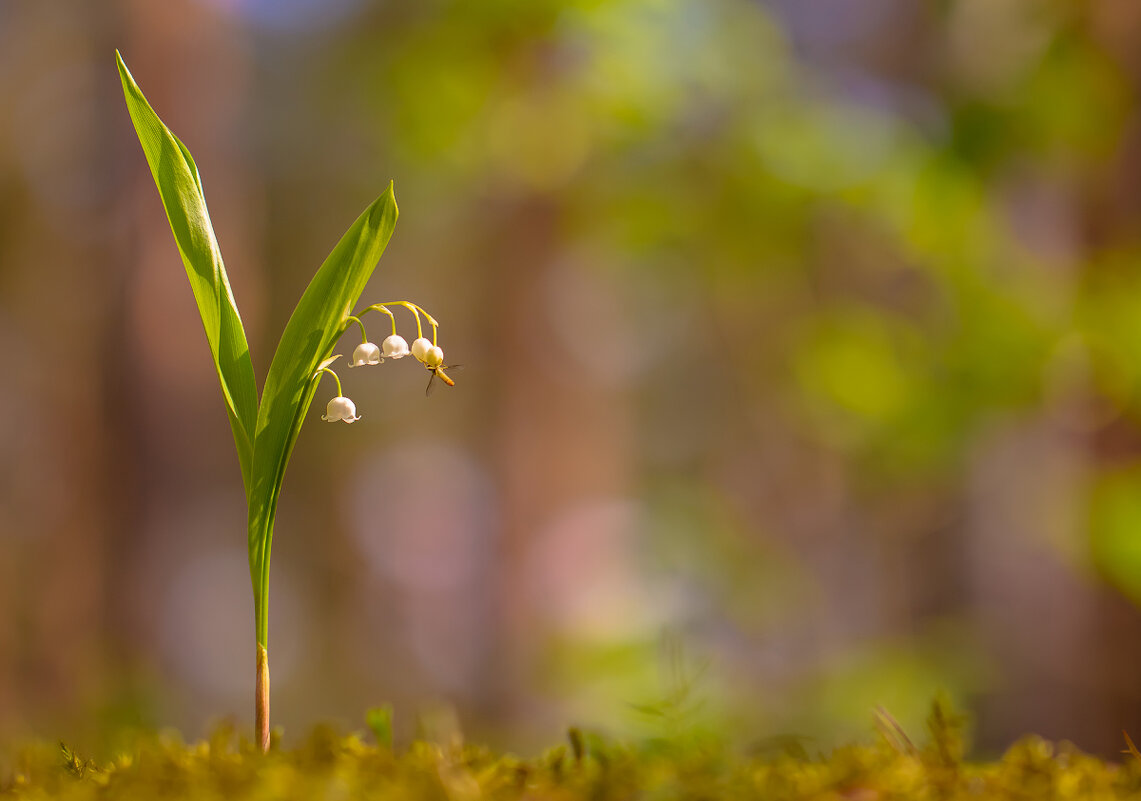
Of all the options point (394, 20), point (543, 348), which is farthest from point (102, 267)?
point (543, 348)

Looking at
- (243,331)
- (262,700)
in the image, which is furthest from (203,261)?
(262,700)

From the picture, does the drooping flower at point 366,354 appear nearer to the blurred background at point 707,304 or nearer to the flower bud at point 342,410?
the flower bud at point 342,410

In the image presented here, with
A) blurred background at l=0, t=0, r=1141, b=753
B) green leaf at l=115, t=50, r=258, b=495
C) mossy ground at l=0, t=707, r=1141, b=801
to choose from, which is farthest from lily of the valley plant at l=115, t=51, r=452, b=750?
blurred background at l=0, t=0, r=1141, b=753

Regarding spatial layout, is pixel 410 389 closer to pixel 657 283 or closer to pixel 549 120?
pixel 657 283

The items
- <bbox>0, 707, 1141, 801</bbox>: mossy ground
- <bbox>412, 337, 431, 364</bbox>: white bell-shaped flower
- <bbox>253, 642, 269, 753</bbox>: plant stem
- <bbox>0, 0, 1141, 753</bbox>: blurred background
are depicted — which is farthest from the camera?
<bbox>0, 0, 1141, 753</bbox>: blurred background

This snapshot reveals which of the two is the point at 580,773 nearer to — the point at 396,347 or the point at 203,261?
the point at 396,347

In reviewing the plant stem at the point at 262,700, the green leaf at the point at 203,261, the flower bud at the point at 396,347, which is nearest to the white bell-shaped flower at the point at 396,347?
the flower bud at the point at 396,347

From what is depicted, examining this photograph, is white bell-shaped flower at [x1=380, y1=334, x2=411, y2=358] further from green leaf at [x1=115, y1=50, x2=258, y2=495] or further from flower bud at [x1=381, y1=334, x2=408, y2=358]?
green leaf at [x1=115, y1=50, x2=258, y2=495]
